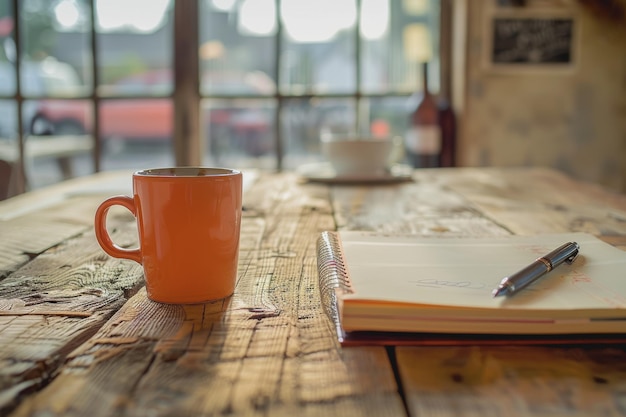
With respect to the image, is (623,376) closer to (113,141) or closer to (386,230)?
(386,230)

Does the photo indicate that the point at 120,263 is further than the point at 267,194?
No

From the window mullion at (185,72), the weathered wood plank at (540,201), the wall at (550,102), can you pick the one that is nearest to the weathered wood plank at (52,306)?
the weathered wood plank at (540,201)

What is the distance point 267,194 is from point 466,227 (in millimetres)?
462

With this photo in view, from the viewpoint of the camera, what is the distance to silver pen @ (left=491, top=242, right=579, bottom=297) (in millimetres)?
466

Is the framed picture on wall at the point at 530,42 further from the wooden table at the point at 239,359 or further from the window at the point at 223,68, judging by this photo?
the wooden table at the point at 239,359

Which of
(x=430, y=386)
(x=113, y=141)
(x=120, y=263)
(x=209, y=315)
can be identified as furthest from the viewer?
(x=113, y=141)

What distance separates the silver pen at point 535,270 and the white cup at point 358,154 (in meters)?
0.85

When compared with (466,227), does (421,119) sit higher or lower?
higher

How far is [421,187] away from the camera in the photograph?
132 cm

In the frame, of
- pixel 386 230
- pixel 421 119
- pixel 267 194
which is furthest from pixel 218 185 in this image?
pixel 421 119

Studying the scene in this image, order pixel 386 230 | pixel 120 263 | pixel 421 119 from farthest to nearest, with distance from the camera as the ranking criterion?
pixel 421 119
pixel 386 230
pixel 120 263

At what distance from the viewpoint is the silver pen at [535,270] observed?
466 millimetres

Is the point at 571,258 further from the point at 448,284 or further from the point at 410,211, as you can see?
the point at 410,211

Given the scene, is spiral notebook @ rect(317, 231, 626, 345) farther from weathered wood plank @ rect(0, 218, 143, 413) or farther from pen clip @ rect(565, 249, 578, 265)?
weathered wood plank @ rect(0, 218, 143, 413)
